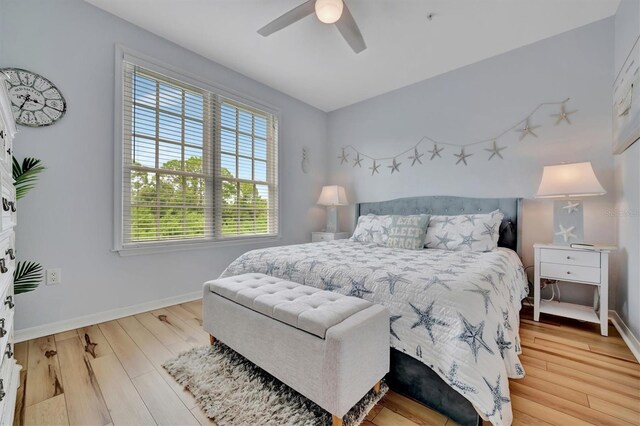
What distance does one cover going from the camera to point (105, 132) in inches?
92.7

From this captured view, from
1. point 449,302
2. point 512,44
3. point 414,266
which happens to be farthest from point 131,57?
point 512,44

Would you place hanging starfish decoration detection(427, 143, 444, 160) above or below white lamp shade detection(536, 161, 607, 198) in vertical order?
above

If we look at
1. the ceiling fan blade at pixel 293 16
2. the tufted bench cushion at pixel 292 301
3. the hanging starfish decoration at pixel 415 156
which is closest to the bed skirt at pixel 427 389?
the tufted bench cushion at pixel 292 301

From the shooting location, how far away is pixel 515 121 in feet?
9.37

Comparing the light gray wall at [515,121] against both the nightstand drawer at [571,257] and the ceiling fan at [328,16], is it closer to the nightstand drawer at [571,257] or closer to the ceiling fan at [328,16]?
the nightstand drawer at [571,257]

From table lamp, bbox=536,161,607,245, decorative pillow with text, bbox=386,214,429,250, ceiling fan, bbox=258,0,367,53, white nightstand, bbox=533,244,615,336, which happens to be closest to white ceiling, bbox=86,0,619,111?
ceiling fan, bbox=258,0,367,53

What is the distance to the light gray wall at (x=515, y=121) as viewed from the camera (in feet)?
8.07

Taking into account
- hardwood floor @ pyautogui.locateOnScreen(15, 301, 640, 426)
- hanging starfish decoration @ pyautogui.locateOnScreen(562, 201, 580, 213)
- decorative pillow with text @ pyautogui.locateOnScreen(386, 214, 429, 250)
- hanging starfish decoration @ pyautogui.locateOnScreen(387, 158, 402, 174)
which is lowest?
hardwood floor @ pyautogui.locateOnScreen(15, 301, 640, 426)

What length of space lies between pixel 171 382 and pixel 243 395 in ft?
1.51

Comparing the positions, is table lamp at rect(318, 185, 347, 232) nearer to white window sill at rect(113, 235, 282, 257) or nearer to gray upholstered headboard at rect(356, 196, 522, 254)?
gray upholstered headboard at rect(356, 196, 522, 254)

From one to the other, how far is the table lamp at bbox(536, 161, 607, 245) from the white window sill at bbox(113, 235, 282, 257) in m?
3.03

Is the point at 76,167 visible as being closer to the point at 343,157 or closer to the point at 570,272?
the point at 343,157

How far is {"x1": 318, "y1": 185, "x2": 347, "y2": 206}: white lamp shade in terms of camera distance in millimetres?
3943

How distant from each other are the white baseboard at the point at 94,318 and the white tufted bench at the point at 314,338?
1.38m
